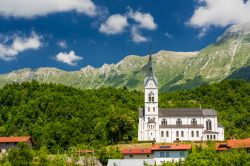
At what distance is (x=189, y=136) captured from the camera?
129375mm

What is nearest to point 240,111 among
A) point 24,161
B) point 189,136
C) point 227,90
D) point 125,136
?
point 227,90

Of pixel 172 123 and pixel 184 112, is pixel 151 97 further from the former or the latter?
pixel 184 112

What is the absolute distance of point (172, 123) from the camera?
A: 432ft

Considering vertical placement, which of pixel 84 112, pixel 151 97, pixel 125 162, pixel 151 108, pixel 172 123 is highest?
pixel 151 97

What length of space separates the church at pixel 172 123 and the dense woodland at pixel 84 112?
5.94 metres

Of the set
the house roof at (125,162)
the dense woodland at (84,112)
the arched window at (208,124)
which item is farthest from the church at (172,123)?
the house roof at (125,162)

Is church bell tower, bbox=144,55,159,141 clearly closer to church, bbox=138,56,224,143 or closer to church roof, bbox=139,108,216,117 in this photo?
church, bbox=138,56,224,143

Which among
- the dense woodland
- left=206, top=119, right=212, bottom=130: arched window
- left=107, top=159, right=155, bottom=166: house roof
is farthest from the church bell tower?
left=107, top=159, right=155, bottom=166: house roof

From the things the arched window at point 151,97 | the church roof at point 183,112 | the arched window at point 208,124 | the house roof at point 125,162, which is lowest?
the house roof at point 125,162

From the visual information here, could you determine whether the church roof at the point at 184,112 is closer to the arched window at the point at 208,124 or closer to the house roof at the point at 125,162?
the arched window at the point at 208,124

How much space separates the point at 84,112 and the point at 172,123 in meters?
43.4

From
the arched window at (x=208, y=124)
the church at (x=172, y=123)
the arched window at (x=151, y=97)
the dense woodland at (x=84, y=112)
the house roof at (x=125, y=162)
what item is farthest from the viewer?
the arched window at (x=151, y=97)

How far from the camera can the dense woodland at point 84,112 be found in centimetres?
13112

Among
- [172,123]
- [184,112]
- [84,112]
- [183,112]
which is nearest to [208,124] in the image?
[184,112]
